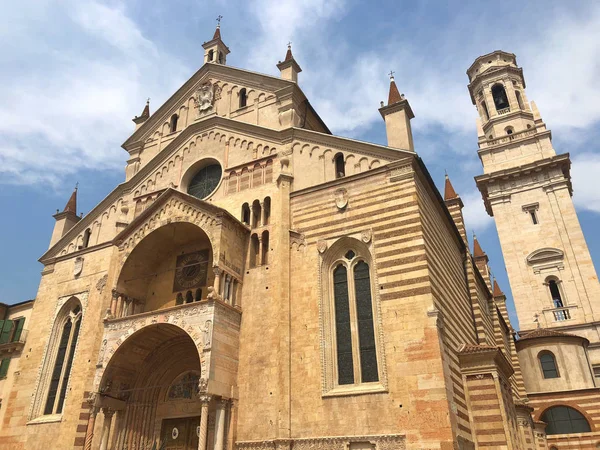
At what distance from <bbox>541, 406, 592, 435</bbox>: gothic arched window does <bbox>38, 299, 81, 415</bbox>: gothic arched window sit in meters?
26.7

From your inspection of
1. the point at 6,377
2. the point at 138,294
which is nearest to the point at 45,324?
the point at 6,377

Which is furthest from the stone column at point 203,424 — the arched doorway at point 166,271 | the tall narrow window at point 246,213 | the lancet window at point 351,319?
the tall narrow window at point 246,213

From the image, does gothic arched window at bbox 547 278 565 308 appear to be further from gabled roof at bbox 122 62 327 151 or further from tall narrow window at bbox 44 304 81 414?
tall narrow window at bbox 44 304 81 414

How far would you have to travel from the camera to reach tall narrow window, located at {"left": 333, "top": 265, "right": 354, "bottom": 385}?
15008mm

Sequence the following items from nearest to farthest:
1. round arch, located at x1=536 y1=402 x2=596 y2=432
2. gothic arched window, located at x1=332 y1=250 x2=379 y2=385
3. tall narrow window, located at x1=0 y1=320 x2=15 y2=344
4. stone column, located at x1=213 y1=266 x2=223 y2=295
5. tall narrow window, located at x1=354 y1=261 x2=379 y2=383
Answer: tall narrow window, located at x1=354 y1=261 x2=379 y2=383
gothic arched window, located at x1=332 y1=250 x2=379 y2=385
stone column, located at x1=213 y1=266 x2=223 y2=295
tall narrow window, located at x1=0 y1=320 x2=15 y2=344
round arch, located at x1=536 y1=402 x2=596 y2=432

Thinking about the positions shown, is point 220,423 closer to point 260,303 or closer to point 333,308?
point 260,303

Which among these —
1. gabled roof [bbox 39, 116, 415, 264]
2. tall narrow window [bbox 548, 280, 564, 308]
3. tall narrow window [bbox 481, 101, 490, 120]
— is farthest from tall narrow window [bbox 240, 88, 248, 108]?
tall narrow window [bbox 481, 101, 490, 120]

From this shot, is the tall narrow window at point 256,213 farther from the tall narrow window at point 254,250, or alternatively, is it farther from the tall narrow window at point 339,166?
the tall narrow window at point 339,166

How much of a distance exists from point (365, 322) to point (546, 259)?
26.9m

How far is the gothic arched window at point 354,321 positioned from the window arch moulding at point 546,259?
2593 centimetres

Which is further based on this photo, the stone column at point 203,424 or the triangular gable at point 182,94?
the triangular gable at point 182,94

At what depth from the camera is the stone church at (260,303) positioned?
47.4 feet

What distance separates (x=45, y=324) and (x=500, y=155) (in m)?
37.8

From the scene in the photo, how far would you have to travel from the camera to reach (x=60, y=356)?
21062 mm
